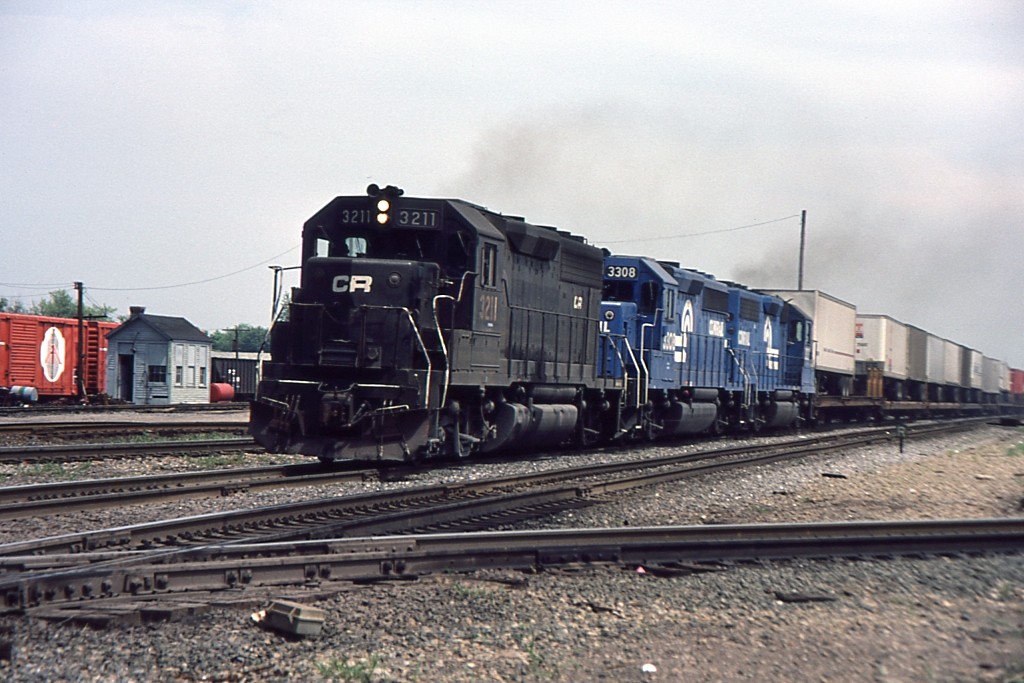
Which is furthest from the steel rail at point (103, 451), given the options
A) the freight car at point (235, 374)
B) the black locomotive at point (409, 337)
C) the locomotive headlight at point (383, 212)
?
the freight car at point (235, 374)

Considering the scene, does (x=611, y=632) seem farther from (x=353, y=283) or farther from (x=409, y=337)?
(x=353, y=283)

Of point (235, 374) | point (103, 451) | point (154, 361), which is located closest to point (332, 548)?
point (103, 451)

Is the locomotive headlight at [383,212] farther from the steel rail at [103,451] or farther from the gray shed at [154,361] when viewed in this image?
the gray shed at [154,361]

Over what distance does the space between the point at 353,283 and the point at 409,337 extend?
100 centimetres

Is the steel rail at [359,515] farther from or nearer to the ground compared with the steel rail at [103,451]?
farther from the ground

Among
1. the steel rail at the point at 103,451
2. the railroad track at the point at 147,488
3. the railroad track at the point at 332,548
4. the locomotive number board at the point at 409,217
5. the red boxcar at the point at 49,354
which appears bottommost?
the steel rail at the point at 103,451

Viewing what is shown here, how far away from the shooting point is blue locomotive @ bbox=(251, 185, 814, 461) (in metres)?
11.9

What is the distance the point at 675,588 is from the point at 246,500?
17.1ft

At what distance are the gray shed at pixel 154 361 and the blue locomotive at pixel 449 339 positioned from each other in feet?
91.0

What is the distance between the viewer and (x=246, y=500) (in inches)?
400

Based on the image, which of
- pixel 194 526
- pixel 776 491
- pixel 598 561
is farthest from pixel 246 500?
pixel 776 491

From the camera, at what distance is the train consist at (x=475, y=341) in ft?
39.3

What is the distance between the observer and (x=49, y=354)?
119 ft

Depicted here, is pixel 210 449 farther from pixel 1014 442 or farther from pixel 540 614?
pixel 1014 442
